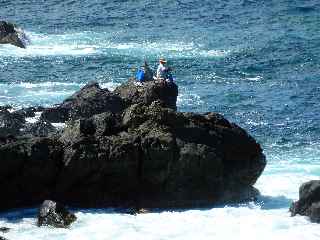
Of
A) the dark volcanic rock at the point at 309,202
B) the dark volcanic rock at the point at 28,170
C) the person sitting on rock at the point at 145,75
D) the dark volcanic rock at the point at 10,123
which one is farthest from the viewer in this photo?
the person sitting on rock at the point at 145,75

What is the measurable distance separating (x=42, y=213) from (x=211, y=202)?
6.63 meters

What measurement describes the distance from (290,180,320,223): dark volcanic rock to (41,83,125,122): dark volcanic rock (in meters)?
15.2

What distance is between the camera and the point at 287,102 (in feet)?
172

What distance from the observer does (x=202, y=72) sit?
60.6m

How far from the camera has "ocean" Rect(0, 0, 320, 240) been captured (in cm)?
3109

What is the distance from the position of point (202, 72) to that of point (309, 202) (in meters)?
29.8

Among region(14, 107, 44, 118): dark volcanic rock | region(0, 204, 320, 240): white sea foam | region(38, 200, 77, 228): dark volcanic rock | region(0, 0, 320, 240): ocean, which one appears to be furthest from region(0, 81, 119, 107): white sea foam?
region(0, 204, 320, 240): white sea foam

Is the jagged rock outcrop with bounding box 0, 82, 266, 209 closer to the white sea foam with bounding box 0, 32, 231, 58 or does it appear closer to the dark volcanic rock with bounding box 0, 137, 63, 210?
the dark volcanic rock with bounding box 0, 137, 63, 210

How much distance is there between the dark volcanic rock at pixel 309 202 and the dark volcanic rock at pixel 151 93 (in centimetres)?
1290

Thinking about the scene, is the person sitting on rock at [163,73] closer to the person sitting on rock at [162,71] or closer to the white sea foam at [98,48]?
the person sitting on rock at [162,71]

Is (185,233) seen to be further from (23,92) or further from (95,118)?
(23,92)

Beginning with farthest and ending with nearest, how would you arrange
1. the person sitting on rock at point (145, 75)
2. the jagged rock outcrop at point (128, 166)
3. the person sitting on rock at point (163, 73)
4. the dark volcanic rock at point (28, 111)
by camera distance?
1. the person sitting on rock at point (145, 75)
2. the dark volcanic rock at point (28, 111)
3. the person sitting on rock at point (163, 73)
4. the jagged rock outcrop at point (128, 166)

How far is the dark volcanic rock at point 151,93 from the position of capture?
143ft

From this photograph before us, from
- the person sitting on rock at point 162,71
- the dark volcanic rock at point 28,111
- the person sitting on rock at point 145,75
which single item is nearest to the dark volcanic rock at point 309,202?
the person sitting on rock at point 162,71
